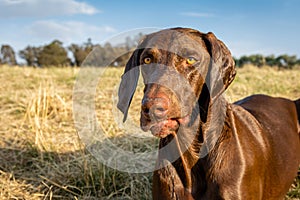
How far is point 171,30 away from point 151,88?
657 mm

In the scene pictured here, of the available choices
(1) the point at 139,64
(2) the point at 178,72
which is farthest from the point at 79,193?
(2) the point at 178,72

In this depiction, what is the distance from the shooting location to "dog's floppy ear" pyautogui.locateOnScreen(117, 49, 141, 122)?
2.66 m

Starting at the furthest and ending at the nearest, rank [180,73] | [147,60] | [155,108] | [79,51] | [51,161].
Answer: [79,51]
[51,161]
[147,60]
[180,73]
[155,108]

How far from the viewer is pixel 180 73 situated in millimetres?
2428

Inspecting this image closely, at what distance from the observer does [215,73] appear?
2512mm

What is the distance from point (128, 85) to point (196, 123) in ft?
1.83

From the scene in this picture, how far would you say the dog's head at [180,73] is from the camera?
2.28 m

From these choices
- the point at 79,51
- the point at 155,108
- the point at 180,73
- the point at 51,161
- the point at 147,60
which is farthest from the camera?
the point at 79,51

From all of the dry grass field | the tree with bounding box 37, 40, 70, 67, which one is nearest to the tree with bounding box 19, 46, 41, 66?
the tree with bounding box 37, 40, 70, 67

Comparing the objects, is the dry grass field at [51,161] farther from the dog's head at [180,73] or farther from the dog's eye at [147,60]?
the dog's eye at [147,60]

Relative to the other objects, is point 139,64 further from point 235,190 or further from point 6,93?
point 6,93

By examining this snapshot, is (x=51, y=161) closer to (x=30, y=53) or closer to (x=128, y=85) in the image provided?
(x=128, y=85)

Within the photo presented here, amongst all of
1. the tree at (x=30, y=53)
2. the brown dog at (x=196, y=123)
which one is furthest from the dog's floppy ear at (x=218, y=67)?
the tree at (x=30, y=53)

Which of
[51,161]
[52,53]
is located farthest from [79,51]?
[51,161]
